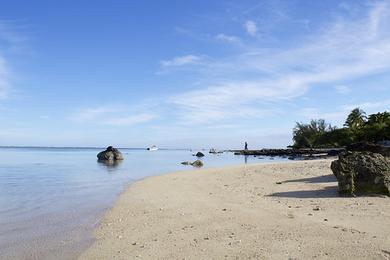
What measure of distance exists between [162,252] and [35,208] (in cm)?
867

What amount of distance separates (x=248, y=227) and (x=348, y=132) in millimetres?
92738

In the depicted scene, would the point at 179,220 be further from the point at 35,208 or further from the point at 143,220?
the point at 35,208

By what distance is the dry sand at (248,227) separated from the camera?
8.20m

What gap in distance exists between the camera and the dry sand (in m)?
8.20

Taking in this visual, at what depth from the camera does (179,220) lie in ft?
38.7

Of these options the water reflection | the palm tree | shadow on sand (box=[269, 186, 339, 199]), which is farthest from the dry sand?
the palm tree

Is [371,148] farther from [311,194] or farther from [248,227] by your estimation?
[248,227]

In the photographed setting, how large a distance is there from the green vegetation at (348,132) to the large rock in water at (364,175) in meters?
51.9

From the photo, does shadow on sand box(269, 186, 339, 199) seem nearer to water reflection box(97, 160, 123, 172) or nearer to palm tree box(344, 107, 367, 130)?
water reflection box(97, 160, 123, 172)

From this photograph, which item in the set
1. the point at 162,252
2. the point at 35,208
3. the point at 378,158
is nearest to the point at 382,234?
the point at 162,252

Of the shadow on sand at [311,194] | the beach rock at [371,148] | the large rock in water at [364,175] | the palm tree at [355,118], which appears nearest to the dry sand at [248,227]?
the shadow on sand at [311,194]

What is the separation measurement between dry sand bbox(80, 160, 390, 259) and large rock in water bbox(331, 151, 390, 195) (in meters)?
0.79

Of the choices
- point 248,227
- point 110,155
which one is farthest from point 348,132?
point 248,227

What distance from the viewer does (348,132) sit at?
96.7m
